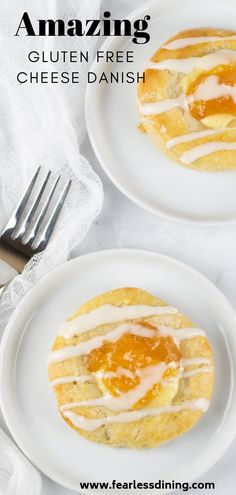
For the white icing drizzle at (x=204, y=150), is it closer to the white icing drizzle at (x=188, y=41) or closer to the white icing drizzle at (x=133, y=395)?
the white icing drizzle at (x=188, y=41)

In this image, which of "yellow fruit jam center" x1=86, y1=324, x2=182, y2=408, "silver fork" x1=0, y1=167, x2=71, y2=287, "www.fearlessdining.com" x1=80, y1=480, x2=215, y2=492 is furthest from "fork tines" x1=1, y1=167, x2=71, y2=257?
"www.fearlessdining.com" x1=80, y1=480, x2=215, y2=492

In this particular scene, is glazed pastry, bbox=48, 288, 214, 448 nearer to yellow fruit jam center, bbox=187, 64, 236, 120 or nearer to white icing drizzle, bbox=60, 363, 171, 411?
white icing drizzle, bbox=60, 363, 171, 411

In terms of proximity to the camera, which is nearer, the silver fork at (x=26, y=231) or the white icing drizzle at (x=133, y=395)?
the white icing drizzle at (x=133, y=395)

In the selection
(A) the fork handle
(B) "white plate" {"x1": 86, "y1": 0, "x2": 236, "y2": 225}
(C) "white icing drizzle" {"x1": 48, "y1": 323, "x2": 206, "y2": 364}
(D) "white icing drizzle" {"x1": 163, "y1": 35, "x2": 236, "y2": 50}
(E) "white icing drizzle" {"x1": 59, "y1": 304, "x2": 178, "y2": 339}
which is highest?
(D) "white icing drizzle" {"x1": 163, "y1": 35, "x2": 236, "y2": 50}

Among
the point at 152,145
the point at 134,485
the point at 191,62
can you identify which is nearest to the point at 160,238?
the point at 152,145

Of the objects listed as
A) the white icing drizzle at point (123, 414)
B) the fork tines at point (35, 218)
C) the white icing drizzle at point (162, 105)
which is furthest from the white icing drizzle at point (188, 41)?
the white icing drizzle at point (123, 414)

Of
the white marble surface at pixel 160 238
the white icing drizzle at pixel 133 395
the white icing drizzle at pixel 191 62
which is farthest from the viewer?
the white marble surface at pixel 160 238

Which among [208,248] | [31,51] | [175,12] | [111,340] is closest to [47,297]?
[111,340]
